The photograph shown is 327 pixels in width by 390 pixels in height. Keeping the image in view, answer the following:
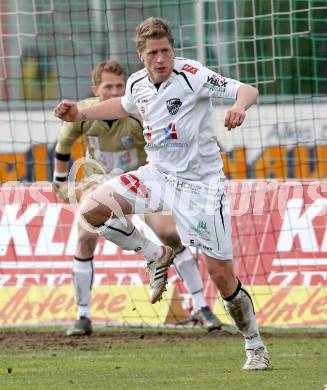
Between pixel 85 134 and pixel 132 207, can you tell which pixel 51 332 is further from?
pixel 132 207

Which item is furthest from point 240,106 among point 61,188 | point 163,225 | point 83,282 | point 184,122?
point 83,282

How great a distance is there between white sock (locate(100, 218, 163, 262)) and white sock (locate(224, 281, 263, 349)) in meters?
0.69

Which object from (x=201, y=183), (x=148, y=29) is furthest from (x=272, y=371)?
(x=148, y=29)

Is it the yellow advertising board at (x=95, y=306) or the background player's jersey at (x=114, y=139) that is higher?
the background player's jersey at (x=114, y=139)

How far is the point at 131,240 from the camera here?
8.49 m

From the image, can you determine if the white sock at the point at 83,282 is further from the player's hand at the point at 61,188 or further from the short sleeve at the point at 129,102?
the short sleeve at the point at 129,102

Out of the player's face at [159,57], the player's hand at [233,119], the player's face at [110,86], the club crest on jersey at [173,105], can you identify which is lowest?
the player's hand at [233,119]

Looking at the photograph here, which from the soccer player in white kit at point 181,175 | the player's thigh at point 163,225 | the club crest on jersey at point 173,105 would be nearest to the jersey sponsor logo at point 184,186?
the soccer player in white kit at point 181,175

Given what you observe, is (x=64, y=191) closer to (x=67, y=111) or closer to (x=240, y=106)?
(x=67, y=111)

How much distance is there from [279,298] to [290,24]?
128 inches

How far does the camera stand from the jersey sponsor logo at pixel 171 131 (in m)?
8.15

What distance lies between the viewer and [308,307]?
11.6 m

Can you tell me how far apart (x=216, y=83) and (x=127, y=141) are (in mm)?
2876

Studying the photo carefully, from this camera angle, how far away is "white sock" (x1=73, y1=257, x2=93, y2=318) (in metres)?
11.0
